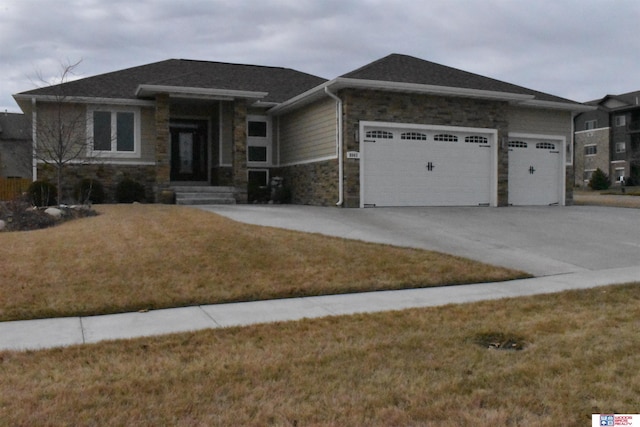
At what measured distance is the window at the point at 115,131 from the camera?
1909cm

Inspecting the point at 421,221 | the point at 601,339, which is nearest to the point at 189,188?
the point at 421,221

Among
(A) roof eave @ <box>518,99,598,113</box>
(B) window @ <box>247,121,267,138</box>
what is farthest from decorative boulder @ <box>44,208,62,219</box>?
(A) roof eave @ <box>518,99,598,113</box>

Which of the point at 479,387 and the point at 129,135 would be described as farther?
the point at 129,135

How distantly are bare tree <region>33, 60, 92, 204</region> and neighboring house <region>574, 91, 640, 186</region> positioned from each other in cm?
4316

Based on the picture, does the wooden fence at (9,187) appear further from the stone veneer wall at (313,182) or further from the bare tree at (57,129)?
the stone veneer wall at (313,182)

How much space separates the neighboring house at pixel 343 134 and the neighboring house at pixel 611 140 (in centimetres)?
3320

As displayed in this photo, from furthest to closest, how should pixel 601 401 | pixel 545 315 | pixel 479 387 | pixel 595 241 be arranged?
pixel 595 241 < pixel 545 315 < pixel 479 387 < pixel 601 401

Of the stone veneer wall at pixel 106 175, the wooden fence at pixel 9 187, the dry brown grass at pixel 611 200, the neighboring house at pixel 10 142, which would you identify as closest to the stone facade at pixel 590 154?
the dry brown grass at pixel 611 200

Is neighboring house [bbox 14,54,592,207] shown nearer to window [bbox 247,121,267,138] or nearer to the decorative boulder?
window [bbox 247,121,267,138]

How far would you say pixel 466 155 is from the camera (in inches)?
723

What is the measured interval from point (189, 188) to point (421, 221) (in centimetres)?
854

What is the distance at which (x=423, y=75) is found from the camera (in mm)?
17859

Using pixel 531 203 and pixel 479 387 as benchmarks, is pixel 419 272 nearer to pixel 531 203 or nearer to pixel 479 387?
pixel 479 387

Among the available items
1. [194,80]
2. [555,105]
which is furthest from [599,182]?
[194,80]
